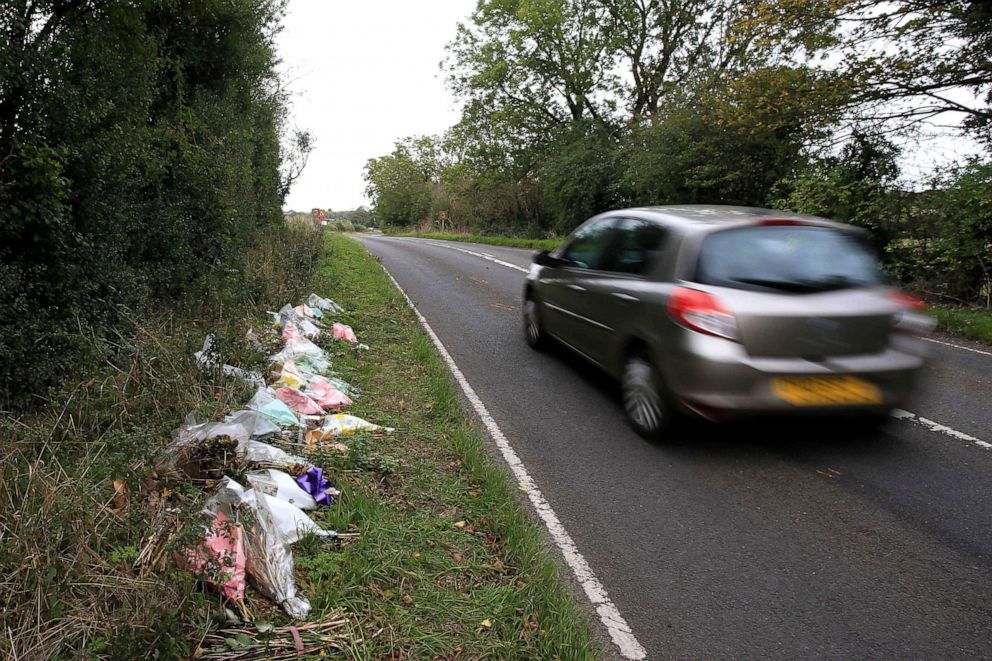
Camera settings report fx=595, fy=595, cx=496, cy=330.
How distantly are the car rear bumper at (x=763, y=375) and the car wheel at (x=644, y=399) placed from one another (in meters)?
0.31

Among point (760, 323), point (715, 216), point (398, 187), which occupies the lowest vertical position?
point (760, 323)

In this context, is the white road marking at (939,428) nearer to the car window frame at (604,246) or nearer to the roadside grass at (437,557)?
the car window frame at (604,246)

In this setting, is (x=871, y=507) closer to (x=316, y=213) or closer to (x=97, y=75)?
(x=97, y=75)

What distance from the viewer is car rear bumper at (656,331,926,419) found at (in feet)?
12.8

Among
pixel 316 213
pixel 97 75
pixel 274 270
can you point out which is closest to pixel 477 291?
pixel 274 270

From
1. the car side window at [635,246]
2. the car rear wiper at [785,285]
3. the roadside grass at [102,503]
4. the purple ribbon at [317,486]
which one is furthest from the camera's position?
the car side window at [635,246]

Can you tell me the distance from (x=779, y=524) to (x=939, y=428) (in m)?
2.28

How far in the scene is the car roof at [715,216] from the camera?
4.39 m

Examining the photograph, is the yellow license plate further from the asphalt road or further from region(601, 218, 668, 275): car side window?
region(601, 218, 668, 275): car side window

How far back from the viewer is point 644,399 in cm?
462

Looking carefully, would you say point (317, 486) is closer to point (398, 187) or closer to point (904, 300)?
point (904, 300)

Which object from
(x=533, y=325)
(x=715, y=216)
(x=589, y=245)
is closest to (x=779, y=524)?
(x=715, y=216)

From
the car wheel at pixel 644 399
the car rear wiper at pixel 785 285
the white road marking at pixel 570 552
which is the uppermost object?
the car rear wiper at pixel 785 285

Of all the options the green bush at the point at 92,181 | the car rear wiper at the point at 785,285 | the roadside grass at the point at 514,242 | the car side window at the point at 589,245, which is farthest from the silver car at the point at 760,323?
the roadside grass at the point at 514,242
